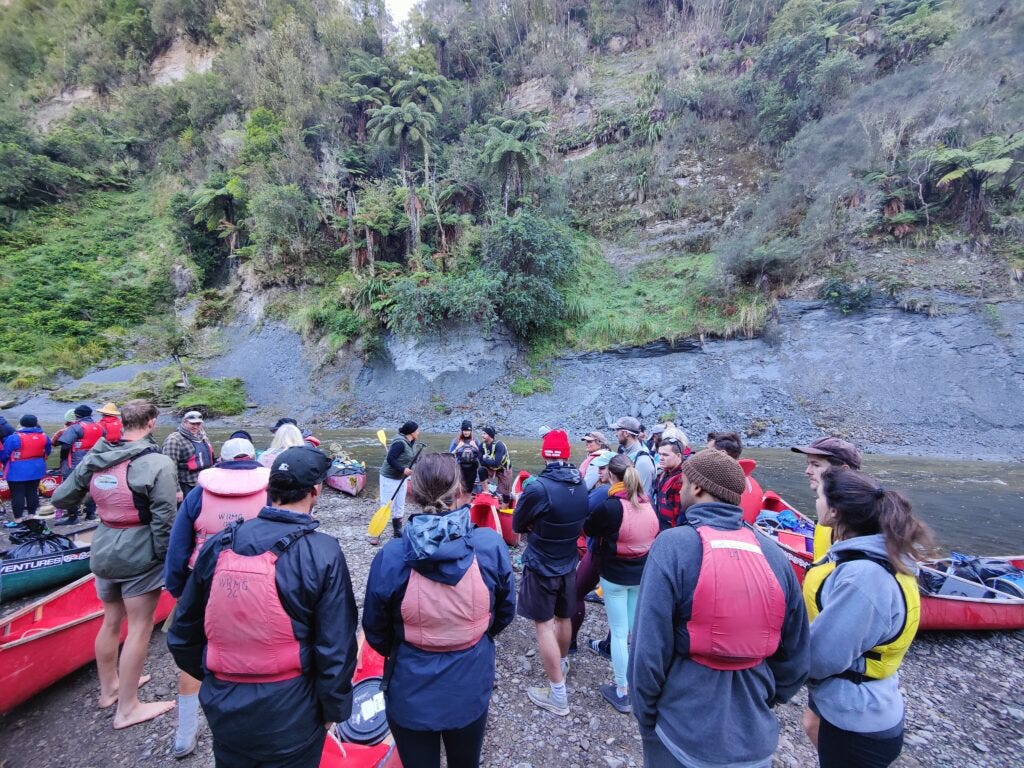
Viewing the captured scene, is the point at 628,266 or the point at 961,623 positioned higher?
the point at 628,266

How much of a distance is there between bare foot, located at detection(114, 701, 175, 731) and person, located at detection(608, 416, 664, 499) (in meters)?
4.61

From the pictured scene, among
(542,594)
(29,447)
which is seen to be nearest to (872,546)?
(542,594)

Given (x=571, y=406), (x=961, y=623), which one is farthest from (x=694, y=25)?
(x=961, y=623)

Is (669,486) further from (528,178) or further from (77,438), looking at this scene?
(528,178)

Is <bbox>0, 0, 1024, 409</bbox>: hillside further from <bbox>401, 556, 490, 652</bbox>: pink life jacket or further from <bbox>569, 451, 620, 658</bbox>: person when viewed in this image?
<bbox>401, 556, 490, 652</bbox>: pink life jacket

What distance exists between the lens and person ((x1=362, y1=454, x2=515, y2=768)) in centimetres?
188

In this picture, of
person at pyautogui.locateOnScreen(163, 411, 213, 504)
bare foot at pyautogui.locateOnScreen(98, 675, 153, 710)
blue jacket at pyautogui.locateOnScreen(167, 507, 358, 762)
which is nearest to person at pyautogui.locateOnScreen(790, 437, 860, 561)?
blue jacket at pyautogui.locateOnScreen(167, 507, 358, 762)

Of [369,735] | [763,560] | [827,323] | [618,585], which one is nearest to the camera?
[763,560]

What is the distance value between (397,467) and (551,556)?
3.52 m

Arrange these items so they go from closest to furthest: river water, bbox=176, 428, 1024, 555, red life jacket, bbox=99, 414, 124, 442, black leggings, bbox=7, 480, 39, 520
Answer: black leggings, bbox=7, 480, 39, 520 < red life jacket, bbox=99, 414, 124, 442 < river water, bbox=176, 428, 1024, 555

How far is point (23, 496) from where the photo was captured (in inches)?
273

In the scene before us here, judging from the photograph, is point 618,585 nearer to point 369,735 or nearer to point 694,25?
point 369,735

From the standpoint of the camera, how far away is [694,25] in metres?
35.1

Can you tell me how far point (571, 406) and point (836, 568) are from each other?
1698 cm
